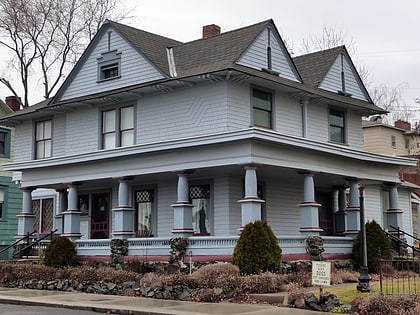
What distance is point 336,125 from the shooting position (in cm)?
2812

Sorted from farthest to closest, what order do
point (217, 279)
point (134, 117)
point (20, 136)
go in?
1. point (20, 136)
2. point (134, 117)
3. point (217, 279)

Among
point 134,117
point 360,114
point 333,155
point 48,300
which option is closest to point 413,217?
point 360,114

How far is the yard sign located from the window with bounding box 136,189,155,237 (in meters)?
11.8

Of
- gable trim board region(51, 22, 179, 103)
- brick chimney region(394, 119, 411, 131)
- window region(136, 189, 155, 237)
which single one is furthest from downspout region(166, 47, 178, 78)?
brick chimney region(394, 119, 411, 131)

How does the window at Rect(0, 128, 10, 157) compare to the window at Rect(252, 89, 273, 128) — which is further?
the window at Rect(0, 128, 10, 157)

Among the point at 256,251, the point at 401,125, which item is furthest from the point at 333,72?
the point at 401,125

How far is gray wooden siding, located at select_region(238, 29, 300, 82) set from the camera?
24.8m

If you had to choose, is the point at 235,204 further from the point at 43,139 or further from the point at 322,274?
the point at 43,139

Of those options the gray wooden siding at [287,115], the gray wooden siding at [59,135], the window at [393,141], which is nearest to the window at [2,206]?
the gray wooden siding at [59,135]

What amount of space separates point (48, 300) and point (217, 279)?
481 cm

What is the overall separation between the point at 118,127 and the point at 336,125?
950 centimetres

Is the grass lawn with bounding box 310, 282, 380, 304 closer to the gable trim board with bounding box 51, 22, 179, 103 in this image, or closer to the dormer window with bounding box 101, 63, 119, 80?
the gable trim board with bounding box 51, 22, 179, 103

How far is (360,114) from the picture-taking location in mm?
29406

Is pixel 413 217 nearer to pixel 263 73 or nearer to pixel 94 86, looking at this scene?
pixel 263 73
